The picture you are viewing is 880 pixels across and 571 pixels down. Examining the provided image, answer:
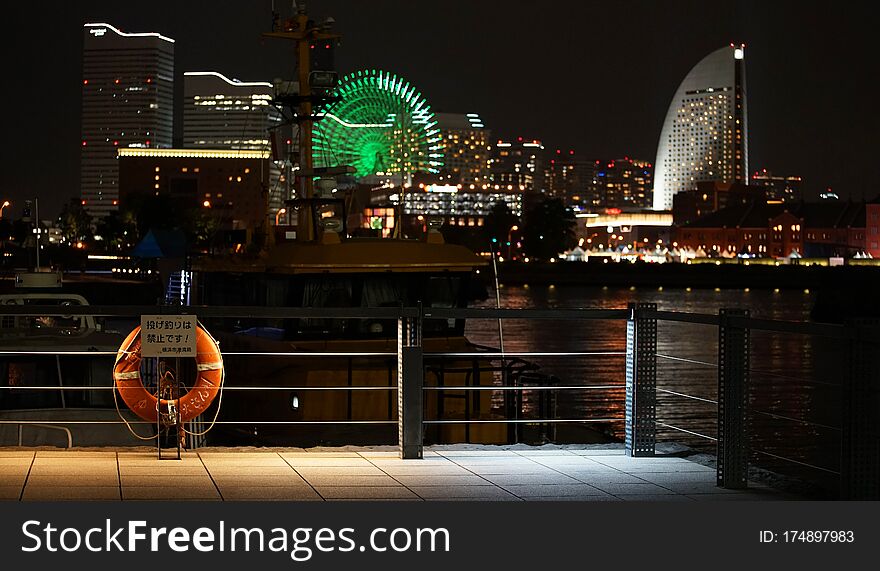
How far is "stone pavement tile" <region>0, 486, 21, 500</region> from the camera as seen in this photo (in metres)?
8.45

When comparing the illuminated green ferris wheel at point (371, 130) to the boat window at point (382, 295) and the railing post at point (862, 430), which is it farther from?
the railing post at point (862, 430)

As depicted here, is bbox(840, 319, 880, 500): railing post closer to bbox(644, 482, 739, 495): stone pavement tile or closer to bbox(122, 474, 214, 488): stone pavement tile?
bbox(644, 482, 739, 495): stone pavement tile

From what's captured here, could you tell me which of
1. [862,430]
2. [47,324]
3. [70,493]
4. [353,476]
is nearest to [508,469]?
[353,476]

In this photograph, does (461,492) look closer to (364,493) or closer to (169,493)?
(364,493)

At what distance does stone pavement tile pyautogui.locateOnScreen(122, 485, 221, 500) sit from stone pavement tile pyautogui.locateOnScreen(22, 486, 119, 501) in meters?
0.10

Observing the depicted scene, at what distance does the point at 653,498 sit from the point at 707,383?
37.9m

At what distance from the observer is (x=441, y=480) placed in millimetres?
9867

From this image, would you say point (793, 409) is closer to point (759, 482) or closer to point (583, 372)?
point (583, 372)

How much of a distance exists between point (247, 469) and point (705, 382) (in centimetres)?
3805

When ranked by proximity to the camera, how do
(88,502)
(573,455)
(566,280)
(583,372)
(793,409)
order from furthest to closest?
(566,280)
(583,372)
(793,409)
(573,455)
(88,502)

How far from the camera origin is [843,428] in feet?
27.4

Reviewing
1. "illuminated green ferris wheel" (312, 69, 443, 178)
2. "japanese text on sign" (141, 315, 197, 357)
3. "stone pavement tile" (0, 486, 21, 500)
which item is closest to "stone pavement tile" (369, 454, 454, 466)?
"japanese text on sign" (141, 315, 197, 357)

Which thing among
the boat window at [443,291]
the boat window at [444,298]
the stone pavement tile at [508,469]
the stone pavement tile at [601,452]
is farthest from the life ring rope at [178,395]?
the boat window at [443,291]

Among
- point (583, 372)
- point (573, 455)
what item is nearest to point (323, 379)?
point (573, 455)
